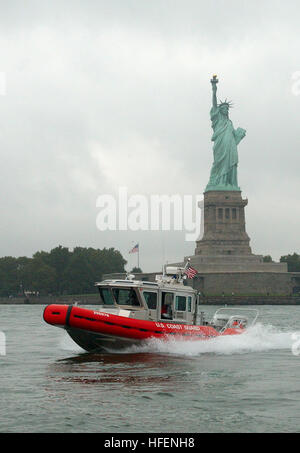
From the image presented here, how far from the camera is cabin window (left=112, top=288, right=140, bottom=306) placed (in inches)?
1260

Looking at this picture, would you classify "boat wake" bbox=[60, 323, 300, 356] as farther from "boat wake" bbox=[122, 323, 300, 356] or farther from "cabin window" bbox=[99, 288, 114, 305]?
"cabin window" bbox=[99, 288, 114, 305]

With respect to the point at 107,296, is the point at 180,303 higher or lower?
lower

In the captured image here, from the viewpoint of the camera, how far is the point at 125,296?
3209 cm

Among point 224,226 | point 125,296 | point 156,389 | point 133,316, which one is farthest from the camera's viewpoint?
point 224,226

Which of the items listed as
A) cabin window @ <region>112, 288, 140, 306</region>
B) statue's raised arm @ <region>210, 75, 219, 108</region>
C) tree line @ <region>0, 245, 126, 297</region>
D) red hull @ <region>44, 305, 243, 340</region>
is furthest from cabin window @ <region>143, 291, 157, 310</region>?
tree line @ <region>0, 245, 126, 297</region>

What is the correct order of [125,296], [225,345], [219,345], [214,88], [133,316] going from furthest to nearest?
[214,88], [225,345], [219,345], [125,296], [133,316]

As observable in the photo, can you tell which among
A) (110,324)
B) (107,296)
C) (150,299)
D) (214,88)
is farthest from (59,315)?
(214,88)

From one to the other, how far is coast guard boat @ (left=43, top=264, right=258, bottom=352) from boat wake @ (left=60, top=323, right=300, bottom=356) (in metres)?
0.27

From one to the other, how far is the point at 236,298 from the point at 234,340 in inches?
3764

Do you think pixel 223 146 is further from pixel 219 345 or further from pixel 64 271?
pixel 219 345

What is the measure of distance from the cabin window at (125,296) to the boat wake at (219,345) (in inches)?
71.8

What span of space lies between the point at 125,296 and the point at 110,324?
202 centimetres

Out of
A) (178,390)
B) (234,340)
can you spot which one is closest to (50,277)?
(234,340)

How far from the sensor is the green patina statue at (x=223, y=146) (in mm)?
137500
